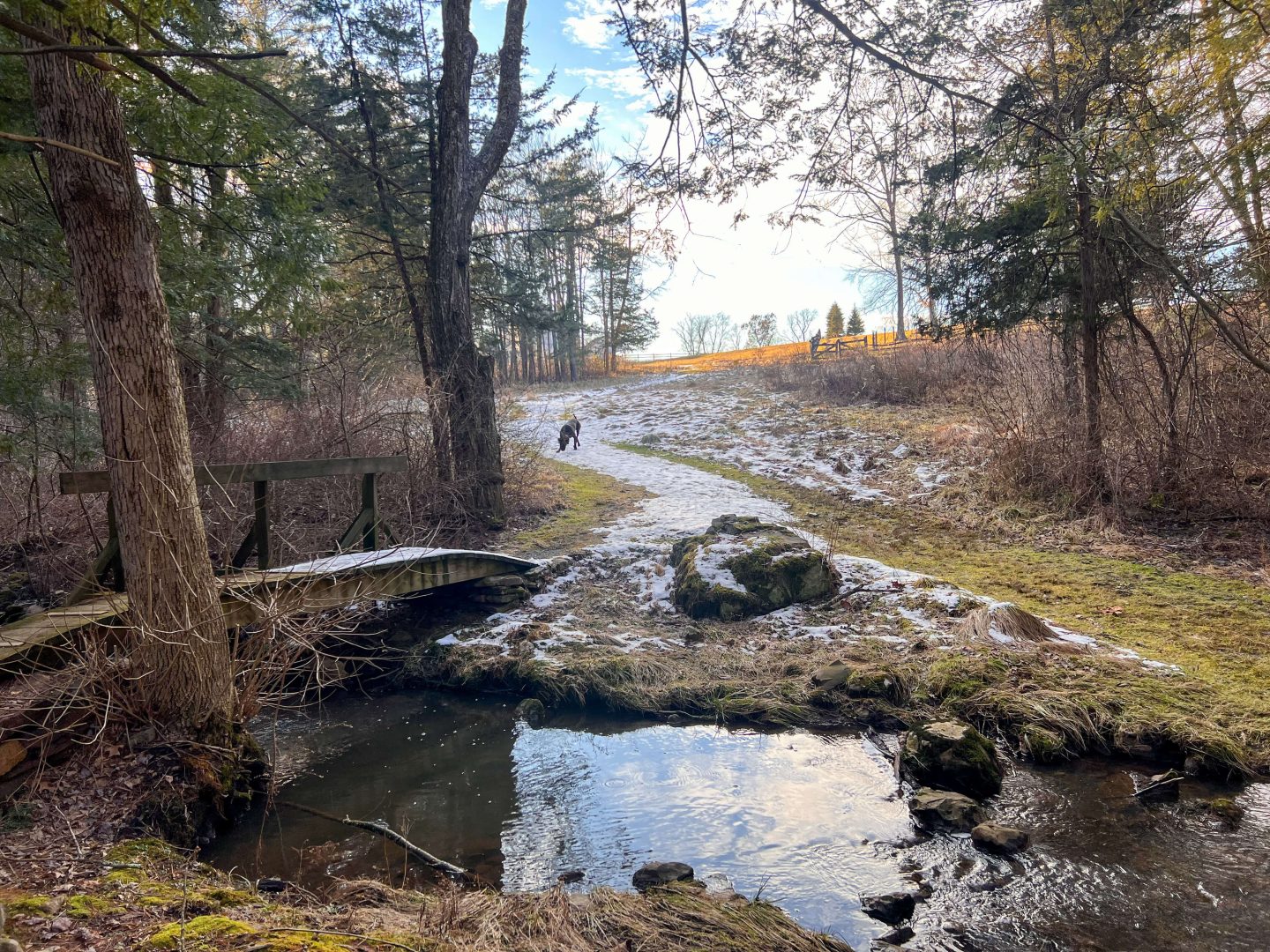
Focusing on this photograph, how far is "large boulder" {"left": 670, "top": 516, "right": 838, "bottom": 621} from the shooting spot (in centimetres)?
785

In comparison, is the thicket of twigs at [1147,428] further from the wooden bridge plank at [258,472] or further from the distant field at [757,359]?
the distant field at [757,359]

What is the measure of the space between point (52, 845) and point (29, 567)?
5.58 metres

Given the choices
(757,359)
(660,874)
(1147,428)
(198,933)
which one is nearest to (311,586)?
(198,933)

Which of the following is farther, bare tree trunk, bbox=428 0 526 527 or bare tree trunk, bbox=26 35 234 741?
bare tree trunk, bbox=428 0 526 527

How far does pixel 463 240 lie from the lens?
10.3 m

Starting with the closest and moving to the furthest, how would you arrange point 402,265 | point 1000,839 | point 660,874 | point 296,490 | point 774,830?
point 660,874 < point 1000,839 < point 774,830 < point 296,490 < point 402,265

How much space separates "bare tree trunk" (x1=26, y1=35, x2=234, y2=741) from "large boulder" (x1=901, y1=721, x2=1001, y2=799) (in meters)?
4.75

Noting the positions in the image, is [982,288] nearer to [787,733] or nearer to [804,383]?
[787,733]

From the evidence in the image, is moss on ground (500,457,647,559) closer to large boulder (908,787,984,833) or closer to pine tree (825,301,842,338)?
large boulder (908,787,984,833)

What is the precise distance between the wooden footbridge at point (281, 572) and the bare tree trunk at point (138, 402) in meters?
0.34

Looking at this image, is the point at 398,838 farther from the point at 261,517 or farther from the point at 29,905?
the point at 261,517

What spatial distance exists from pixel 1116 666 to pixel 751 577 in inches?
138

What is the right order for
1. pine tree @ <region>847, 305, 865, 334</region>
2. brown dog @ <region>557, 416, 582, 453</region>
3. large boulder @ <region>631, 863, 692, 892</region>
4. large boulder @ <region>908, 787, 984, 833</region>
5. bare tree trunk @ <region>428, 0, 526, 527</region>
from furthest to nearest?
pine tree @ <region>847, 305, 865, 334</region>
brown dog @ <region>557, 416, 582, 453</region>
bare tree trunk @ <region>428, 0, 526, 527</region>
large boulder @ <region>908, 787, 984, 833</region>
large boulder @ <region>631, 863, 692, 892</region>

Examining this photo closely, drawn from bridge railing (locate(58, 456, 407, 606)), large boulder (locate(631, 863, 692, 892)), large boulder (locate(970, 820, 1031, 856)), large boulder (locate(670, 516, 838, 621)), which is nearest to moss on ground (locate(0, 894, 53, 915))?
bridge railing (locate(58, 456, 407, 606))
